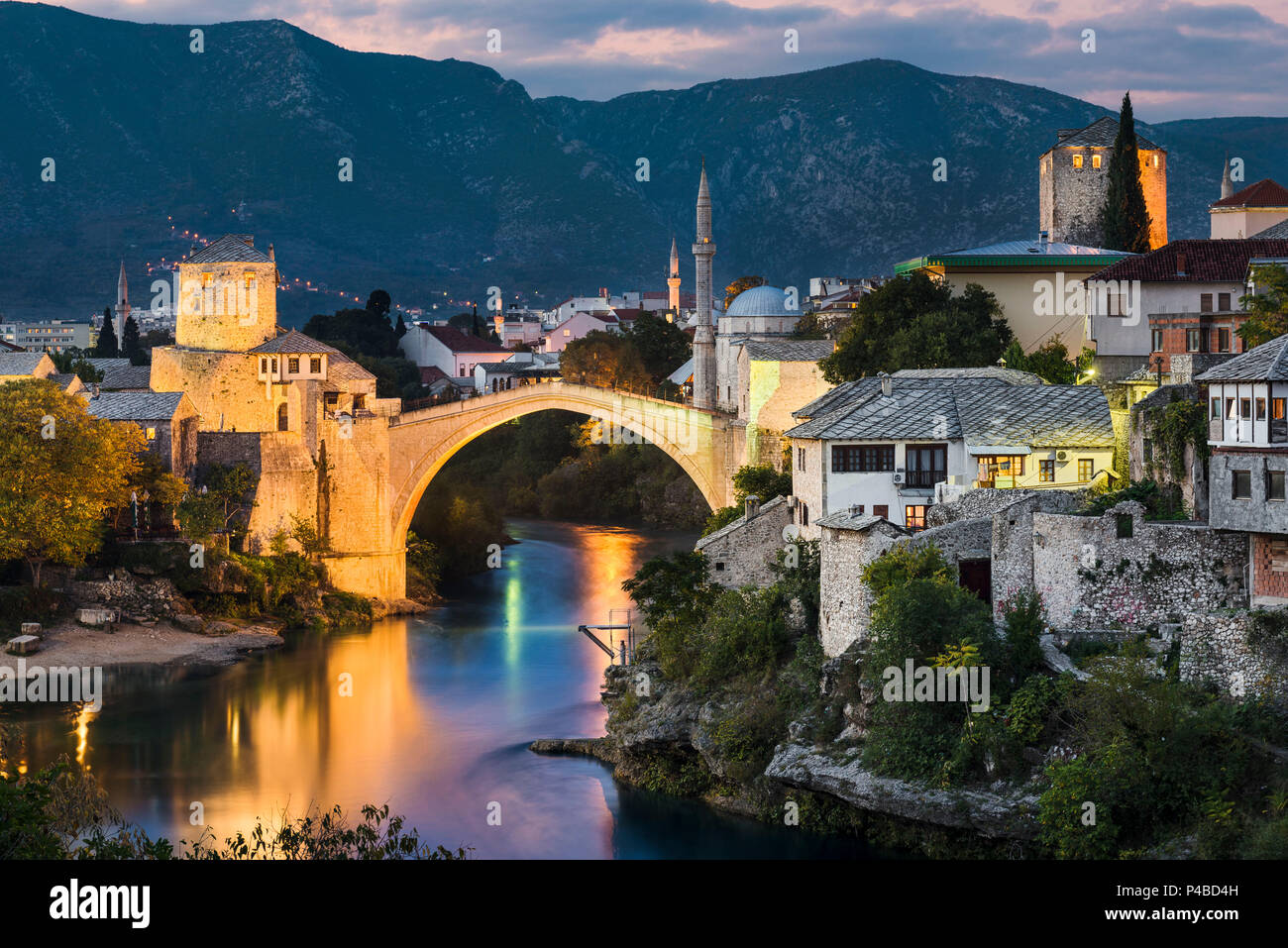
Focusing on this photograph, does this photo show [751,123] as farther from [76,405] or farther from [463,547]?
[76,405]

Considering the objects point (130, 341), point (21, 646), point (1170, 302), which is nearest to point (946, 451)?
point (1170, 302)

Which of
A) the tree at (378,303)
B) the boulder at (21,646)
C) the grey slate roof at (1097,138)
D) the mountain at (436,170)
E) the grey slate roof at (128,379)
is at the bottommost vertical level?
the boulder at (21,646)

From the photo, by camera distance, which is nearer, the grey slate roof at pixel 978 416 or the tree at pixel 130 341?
the grey slate roof at pixel 978 416

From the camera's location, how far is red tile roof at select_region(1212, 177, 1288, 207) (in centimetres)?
5372

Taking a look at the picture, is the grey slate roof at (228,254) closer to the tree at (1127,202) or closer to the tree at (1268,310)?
the tree at (1127,202)

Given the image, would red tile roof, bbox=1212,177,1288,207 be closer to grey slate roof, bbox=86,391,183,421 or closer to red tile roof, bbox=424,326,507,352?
grey slate roof, bbox=86,391,183,421

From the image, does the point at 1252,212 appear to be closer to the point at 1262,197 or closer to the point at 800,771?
the point at 1262,197

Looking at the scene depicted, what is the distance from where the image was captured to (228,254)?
53250mm

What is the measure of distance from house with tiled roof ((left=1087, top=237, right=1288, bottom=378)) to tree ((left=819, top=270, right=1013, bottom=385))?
3424mm

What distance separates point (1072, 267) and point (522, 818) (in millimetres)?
24798

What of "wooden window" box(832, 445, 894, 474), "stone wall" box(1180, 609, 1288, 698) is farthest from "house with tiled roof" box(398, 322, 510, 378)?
"stone wall" box(1180, 609, 1288, 698)

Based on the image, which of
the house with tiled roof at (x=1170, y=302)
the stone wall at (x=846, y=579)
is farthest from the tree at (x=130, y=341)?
the stone wall at (x=846, y=579)

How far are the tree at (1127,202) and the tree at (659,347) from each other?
27.1 m

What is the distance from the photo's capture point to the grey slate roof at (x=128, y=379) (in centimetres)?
5631
